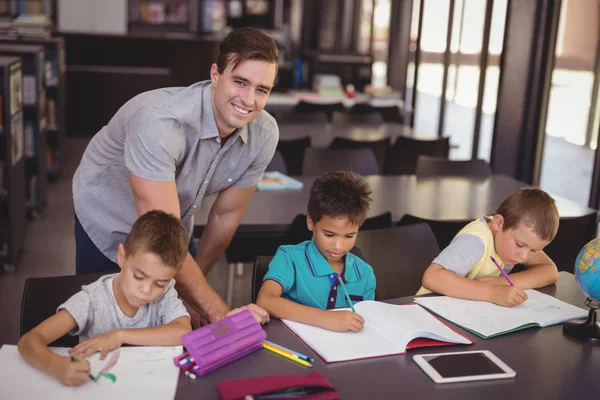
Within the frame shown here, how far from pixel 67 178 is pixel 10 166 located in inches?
106

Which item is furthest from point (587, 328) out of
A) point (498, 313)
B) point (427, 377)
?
point (427, 377)

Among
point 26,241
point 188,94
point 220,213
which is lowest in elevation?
point 26,241

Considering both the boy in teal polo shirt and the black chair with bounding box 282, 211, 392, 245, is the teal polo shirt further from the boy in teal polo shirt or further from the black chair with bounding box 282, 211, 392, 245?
the black chair with bounding box 282, 211, 392, 245

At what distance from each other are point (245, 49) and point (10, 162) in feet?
9.92

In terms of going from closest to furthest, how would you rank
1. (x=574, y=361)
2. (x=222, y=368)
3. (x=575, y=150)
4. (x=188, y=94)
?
(x=222, y=368) → (x=574, y=361) → (x=188, y=94) → (x=575, y=150)

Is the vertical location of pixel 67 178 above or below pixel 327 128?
below

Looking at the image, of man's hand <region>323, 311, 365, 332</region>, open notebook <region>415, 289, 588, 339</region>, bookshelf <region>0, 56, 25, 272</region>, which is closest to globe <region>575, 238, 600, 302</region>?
open notebook <region>415, 289, 588, 339</region>

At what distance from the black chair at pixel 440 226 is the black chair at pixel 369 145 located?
1717mm

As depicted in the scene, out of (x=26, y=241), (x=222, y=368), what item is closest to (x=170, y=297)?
(x=222, y=368)

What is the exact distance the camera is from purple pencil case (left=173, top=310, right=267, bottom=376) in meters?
1.60

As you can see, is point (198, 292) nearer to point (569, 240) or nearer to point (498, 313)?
point (498, 313)

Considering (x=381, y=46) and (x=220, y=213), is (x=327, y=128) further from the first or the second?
(x=381, y=46)

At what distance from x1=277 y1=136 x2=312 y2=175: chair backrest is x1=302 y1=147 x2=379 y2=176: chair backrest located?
0.49 meters

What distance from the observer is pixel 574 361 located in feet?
5.98
